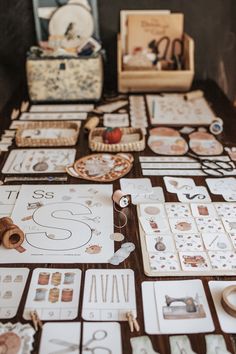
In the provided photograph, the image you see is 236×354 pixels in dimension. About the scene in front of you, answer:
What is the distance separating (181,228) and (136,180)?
0.25 m

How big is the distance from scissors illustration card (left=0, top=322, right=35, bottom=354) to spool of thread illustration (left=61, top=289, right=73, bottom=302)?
8 cm

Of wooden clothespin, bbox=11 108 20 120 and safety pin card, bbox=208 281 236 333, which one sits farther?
wooden clothespin, bbox=11 108 20 120

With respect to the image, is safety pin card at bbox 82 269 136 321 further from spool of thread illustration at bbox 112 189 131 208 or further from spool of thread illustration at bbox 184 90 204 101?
spool of thread illustration at bbox 184 90 204 101

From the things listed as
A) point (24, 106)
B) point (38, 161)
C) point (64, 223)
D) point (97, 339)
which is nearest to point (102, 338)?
point (97, 339)

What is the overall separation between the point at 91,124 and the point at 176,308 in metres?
0.84

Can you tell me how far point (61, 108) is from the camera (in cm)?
166

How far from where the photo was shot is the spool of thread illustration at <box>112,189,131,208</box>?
1021mm

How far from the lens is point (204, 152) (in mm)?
1312

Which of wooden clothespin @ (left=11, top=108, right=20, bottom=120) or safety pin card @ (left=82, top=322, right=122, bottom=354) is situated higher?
wooden clothespin @ (left=11, top=108, right=20, bottom=120)

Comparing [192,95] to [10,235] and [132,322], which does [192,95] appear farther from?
[132,322]

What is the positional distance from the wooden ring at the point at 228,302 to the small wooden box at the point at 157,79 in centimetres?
116

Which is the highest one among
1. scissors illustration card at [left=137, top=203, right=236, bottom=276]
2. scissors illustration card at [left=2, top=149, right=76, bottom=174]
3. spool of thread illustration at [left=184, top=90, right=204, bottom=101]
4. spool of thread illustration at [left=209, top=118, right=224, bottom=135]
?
spool of thread illustration at [left=184, top=90, right=204, bottom=101]

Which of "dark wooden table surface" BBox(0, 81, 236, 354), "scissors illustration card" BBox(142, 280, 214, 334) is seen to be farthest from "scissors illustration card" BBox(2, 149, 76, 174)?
"scissors illustration card" BBox(142, 280, 214, 334)

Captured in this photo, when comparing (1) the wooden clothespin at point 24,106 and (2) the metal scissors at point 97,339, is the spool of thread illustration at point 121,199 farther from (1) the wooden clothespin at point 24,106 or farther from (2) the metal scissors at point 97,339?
(1) the wooden clothespin at point 24,106
